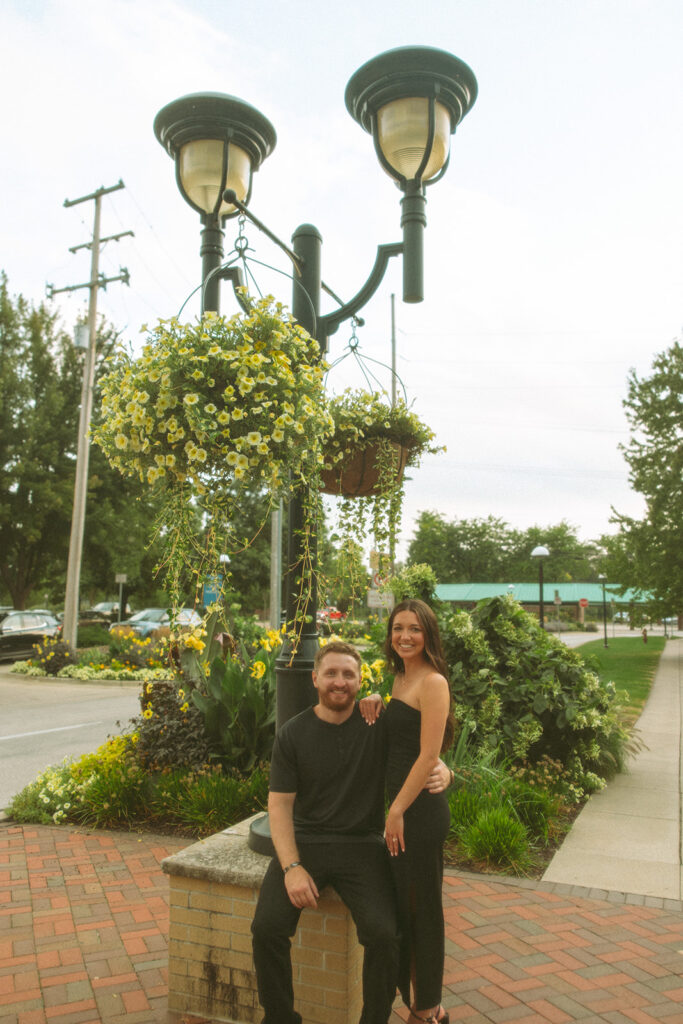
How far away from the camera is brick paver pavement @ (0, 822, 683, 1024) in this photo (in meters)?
2.83

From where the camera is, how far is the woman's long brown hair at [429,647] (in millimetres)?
2670

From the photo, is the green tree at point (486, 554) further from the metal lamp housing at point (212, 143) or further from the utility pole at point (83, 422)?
the metal lamp housing at point (212, 143)

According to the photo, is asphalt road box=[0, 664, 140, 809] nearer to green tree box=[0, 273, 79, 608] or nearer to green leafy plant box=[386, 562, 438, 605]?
green leafy plant box=[386, 562, 438, 605]

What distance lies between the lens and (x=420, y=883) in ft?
8.20

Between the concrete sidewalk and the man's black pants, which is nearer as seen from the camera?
the man's black pants

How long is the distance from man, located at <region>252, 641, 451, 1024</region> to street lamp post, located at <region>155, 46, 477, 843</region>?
0.33 m

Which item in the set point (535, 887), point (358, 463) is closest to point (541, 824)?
point (535, 887)

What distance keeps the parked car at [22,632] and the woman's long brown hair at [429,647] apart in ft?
61.0

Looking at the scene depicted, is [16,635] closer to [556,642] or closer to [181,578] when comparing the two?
[556,642]

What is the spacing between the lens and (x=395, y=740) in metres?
2.61

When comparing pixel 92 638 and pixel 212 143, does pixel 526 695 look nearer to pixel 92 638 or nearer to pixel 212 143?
pixel 212 143

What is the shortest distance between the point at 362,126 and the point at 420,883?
3110 mm

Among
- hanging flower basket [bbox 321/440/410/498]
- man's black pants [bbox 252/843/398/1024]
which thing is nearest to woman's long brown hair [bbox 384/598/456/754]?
man's black pants [bbox 252/843/398/1024]

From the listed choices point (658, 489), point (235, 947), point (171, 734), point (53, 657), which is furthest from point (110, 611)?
point (235, 947)
